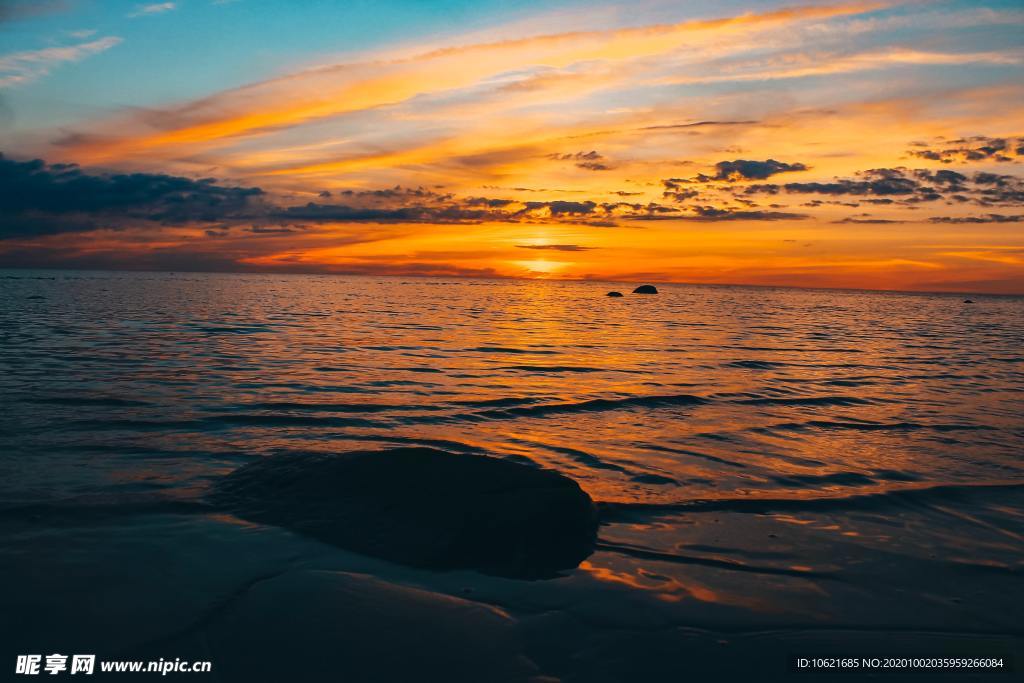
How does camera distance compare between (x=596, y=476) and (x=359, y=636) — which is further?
(x=596, y=476)

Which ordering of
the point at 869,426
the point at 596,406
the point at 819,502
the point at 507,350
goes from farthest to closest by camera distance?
the point at 507,350, the point at 596,406, the point at 869,426, the point at 819,502

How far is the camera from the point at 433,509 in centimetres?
604

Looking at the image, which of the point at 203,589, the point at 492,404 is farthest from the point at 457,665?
the point at 492,404

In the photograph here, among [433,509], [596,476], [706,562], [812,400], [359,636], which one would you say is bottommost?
[812,400]

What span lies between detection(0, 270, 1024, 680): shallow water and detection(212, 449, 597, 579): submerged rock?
0.24 meters

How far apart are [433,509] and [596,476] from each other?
3215mm

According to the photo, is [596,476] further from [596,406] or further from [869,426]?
[869,426]

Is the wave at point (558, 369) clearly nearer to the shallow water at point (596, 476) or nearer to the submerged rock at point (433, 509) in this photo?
the shallow water at point (596, 476)

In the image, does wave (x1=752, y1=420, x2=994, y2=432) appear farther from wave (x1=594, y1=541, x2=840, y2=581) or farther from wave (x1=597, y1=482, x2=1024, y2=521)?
wave (x1=594, y1=541, x2=840, y2=581)

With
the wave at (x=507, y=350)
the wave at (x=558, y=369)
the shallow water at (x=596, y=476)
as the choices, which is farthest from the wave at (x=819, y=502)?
A: the wave at (x=507, y=350)

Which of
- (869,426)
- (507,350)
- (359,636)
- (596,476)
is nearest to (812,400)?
(869,426)

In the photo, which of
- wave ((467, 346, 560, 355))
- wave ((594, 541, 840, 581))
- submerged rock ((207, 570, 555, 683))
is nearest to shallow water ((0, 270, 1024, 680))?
wave ((594, 541, 840, 581))

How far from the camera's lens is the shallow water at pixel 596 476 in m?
4.91

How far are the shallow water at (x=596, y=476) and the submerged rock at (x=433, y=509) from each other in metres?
0.24
